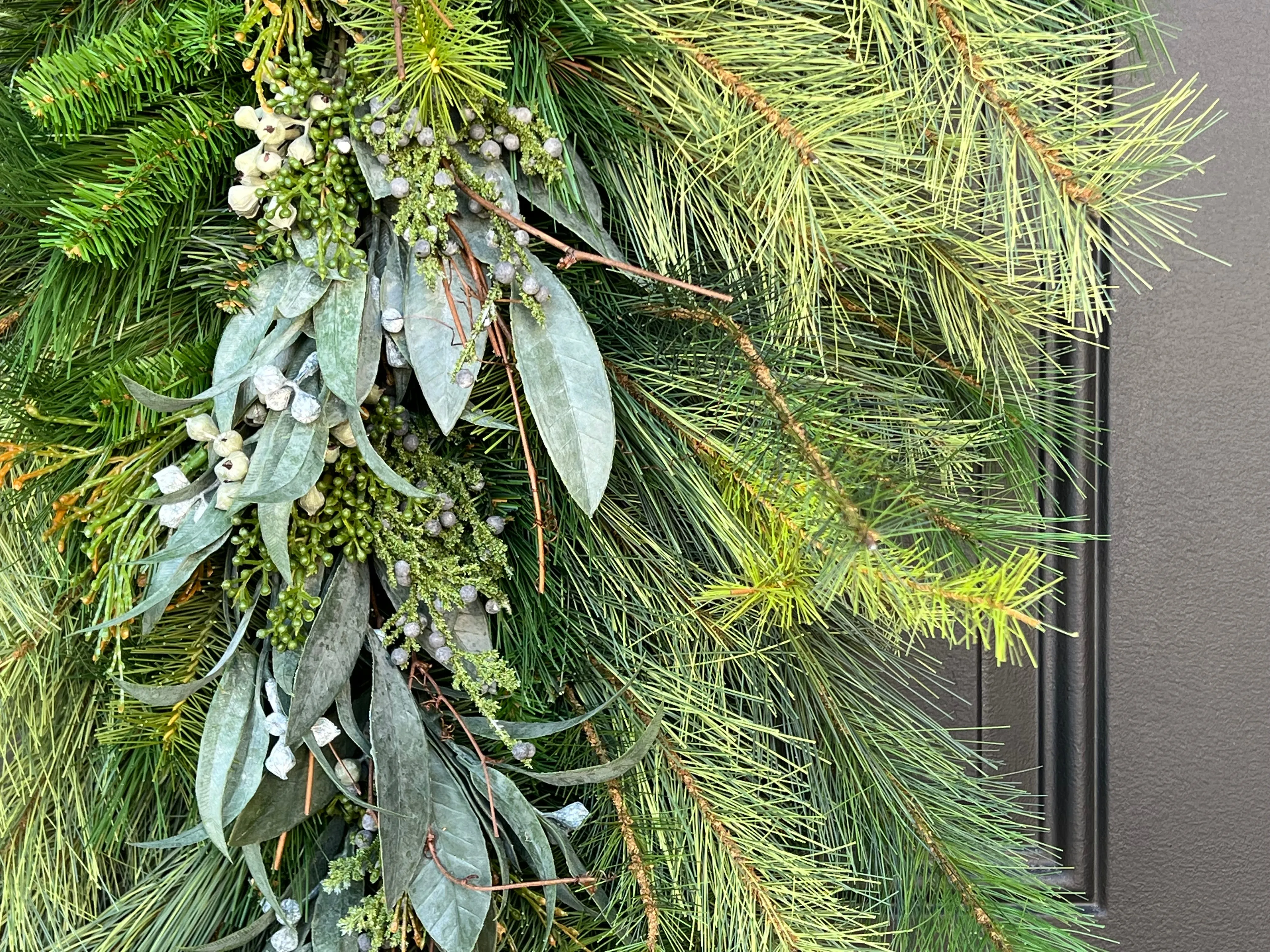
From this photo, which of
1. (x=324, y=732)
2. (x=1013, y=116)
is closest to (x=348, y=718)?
(x=324, y=732)

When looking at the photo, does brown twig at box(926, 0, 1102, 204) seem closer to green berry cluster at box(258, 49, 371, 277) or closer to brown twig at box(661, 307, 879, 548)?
brown twig at box(661, 307, 879, 548)

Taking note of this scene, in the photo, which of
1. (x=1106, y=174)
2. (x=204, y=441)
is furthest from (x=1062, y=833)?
(x=204, y=441)

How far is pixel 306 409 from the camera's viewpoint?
Answer: 340mm

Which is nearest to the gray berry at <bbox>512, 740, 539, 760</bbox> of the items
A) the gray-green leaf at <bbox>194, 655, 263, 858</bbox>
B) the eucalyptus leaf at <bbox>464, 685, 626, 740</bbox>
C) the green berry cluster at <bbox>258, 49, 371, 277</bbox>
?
the eucalyptus leaf at <bbox>464, 685, 626, 740</bbox>

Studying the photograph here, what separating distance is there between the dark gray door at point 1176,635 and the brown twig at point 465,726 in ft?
1.11

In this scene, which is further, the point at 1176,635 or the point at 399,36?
the point at 1176,635

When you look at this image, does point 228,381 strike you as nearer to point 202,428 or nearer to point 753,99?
point 202,428

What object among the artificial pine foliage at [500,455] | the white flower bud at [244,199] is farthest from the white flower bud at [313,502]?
the white flower bud at [244,199]

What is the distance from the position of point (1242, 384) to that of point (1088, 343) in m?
0.16

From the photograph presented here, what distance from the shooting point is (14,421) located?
0.36 meters

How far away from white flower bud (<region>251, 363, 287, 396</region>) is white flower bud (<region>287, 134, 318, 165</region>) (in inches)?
3.3

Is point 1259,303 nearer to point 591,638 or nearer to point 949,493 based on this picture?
point 949,493

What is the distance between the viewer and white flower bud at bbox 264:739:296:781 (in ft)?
1.20

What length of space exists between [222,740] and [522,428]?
18cm
